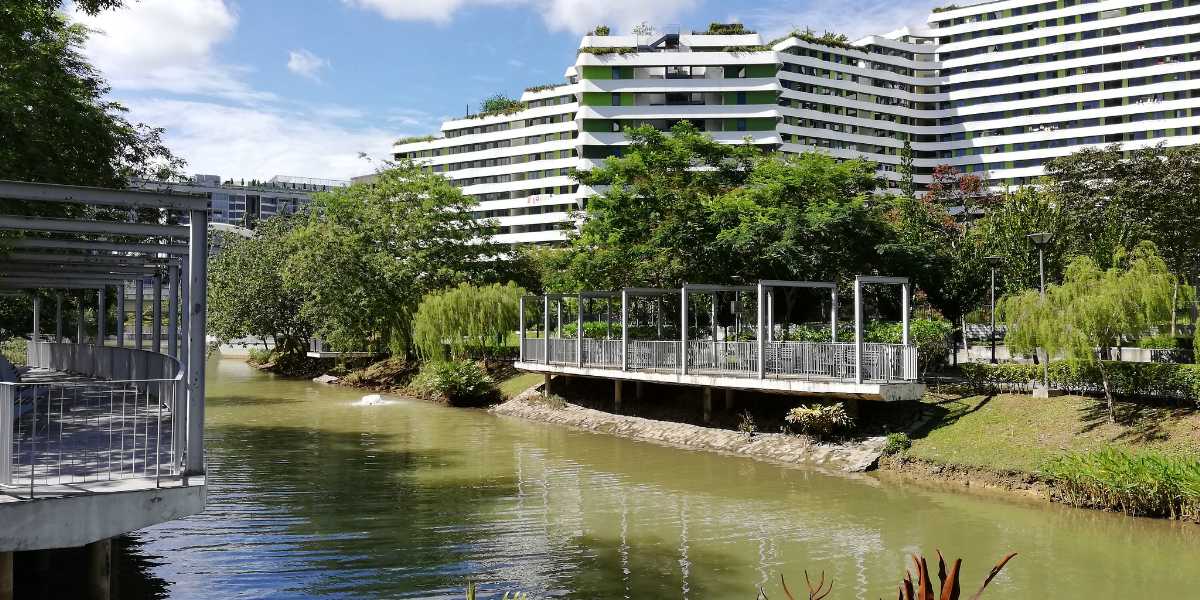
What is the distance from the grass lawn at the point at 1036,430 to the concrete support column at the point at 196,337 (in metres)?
16.0

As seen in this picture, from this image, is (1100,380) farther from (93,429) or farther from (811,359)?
(93,429)

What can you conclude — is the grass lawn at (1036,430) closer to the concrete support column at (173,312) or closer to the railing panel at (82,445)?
the concrete support column at (173,312)

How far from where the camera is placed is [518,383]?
38.9 metres

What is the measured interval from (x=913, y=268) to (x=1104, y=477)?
1117 centimetres

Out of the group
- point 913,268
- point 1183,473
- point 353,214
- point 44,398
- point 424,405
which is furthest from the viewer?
point 353,214

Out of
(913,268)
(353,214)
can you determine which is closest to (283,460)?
(913,268)

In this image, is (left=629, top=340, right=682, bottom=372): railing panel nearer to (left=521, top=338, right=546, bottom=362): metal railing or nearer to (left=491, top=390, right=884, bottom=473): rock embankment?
(left=491, top=390, right=884, bottom=473): rock embankment

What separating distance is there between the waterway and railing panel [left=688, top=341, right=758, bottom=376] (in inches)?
109

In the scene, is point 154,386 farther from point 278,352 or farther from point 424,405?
point 278,352

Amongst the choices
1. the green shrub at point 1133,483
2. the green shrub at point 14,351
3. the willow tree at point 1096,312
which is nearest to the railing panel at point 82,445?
the green shrub at point 1133,483

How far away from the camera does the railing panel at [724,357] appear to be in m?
24.9

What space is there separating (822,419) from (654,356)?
6928 millimetres

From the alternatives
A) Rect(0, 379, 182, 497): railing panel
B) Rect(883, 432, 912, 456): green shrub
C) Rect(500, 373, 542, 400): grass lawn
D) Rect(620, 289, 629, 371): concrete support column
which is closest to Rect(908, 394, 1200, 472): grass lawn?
Rect(883, 432, 912, 456): green shrub

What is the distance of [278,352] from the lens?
6022 centimetres
